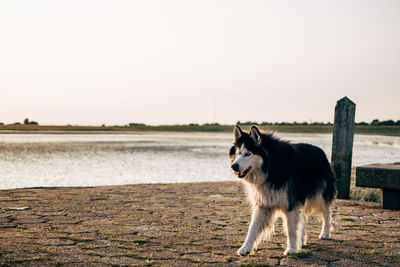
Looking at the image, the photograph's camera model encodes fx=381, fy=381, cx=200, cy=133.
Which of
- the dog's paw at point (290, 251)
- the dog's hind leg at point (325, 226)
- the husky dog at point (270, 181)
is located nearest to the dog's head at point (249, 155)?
the husky dog at point (270, 181)

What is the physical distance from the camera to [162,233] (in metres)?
5.89

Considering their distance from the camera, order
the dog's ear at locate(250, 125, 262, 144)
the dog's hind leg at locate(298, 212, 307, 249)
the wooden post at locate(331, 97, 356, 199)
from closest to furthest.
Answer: the dog's ear at locate(250, 125, 262, 144)
the dog's hind leg at locate(298, 212, 307, 249)
the wooden post at locate(331, 97, 356, 199)

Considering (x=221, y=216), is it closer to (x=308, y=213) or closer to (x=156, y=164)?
(x=308, y=213)

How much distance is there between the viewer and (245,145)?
4922 millimetres

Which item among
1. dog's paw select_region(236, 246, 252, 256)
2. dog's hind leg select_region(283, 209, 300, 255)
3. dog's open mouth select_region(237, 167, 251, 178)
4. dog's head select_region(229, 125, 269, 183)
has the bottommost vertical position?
dog's paw select_region(236, 246, 252, 256)

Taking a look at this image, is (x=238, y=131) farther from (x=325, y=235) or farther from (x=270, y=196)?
(x=325, y=235)

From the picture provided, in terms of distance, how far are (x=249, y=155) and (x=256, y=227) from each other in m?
0.96

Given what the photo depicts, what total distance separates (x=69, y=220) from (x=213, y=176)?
8853mm

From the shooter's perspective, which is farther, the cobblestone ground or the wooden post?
the wooden post

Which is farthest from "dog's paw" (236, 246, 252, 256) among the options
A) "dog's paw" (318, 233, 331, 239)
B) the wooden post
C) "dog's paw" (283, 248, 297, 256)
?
the wooden post

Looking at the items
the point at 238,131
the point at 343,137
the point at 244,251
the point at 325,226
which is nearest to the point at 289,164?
A: the point at 238,131

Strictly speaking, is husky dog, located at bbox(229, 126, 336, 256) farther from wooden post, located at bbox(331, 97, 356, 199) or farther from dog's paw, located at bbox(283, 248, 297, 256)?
wooden post, located at bbox(331, 97, 356, 199)

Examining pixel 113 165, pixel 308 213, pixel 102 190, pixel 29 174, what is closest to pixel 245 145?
pixel 308 213

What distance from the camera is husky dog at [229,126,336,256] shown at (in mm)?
4891
